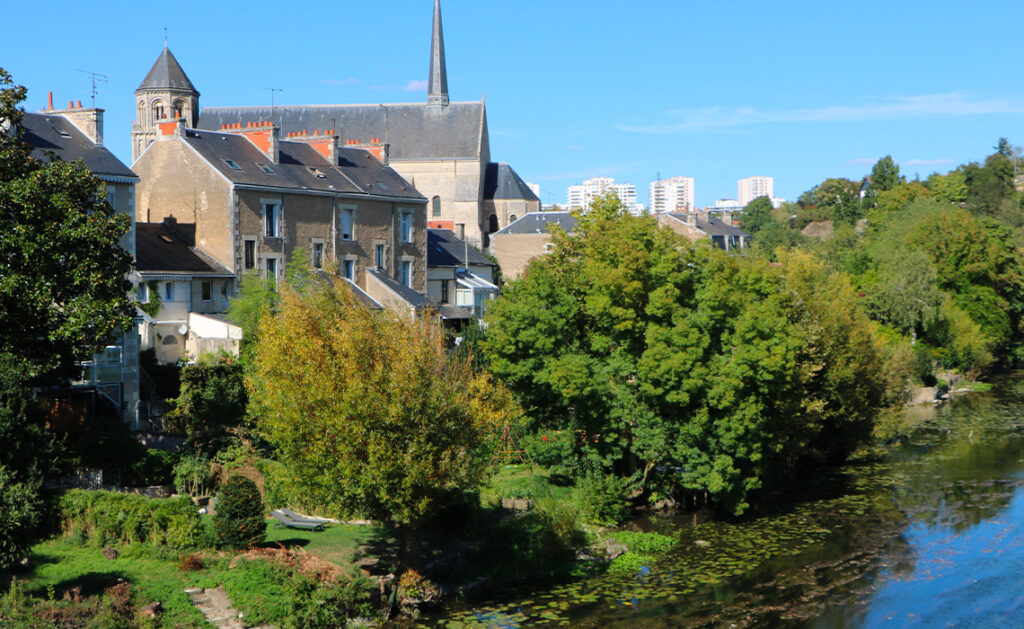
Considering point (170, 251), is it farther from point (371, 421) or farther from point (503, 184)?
point (503, 184)

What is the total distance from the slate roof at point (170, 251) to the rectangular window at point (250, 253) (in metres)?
1.22

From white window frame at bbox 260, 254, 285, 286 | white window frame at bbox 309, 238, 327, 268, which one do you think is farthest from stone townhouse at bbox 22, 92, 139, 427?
white window frame at bbox 309, 238, 327, 268

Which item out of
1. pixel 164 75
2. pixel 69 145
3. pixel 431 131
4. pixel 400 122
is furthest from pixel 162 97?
pixel 69 145

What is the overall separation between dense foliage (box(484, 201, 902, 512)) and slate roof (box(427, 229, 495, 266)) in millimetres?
22080

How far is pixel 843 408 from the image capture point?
33281 mm

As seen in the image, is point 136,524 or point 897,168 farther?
point 897,168

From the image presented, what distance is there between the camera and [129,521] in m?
20.5

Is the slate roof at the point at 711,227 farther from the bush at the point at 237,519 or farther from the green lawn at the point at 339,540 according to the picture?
the bush at the point at 237,519

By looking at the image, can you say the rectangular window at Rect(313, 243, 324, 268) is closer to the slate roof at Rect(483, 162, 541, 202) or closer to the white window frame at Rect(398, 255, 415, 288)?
the white window frame at Rect(398, 255, 415, 288)

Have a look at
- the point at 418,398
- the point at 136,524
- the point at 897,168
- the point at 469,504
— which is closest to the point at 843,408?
the point at 469,504

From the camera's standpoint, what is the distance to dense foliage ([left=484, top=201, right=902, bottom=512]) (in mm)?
26719

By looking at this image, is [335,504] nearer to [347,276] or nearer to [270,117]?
[347,276]

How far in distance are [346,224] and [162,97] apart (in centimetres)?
2650

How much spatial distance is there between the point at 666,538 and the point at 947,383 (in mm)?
36065
